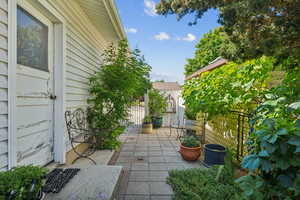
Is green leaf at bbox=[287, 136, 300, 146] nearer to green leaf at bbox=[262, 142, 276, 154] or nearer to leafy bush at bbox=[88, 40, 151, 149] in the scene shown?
green leaf at bbox=[262, 142, 276, 154]

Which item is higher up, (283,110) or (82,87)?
(82,87)

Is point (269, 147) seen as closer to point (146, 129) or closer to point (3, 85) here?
point (3, 85)

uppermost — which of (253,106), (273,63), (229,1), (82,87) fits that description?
(229,1)

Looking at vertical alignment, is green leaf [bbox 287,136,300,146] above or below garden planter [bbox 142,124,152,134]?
above

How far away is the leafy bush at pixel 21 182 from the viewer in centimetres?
92

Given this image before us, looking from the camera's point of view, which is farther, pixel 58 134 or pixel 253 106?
pixel 253 106

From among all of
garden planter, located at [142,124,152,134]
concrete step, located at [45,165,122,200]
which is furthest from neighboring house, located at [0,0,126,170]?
garden planter, located at [142,124,152,134]

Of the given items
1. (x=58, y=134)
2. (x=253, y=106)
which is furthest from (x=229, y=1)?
(x=58, y=134)

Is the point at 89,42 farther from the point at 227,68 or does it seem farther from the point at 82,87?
the point at 227,68

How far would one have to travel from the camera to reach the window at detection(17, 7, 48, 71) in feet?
5.57

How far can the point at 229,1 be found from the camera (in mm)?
2238

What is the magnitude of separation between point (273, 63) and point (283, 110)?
1.02 m

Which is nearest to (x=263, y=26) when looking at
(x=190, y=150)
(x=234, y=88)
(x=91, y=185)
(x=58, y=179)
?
(x=234, y=88)

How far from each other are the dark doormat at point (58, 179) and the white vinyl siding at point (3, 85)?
0.44 m
